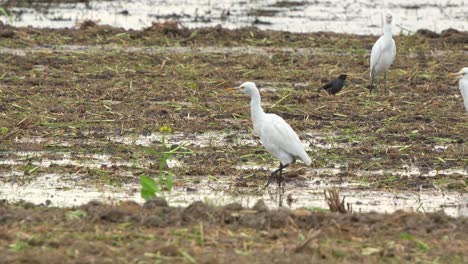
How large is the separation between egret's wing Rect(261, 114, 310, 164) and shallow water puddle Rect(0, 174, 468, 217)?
0.36 metres

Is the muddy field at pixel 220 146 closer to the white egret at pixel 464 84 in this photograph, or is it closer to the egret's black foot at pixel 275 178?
the egret's black foot at pixel 275 178

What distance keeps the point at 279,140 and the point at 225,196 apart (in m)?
0.97

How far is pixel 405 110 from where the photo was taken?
14875mm

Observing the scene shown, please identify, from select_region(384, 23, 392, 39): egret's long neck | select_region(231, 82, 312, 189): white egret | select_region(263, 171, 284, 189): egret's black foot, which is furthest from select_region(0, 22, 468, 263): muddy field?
select_region(384, 23, 392, 39): egret's long neck

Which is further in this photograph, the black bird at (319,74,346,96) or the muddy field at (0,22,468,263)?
the black bird at (319,74,346,96)

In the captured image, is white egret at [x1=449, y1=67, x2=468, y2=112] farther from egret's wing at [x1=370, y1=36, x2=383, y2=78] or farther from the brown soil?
the brown soil

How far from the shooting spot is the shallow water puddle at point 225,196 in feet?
33.6

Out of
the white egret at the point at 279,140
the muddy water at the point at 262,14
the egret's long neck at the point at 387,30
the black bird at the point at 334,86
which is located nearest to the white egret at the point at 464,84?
the black bird at the point at 334,86

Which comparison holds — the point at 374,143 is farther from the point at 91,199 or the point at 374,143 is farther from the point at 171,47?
the point at 171,47

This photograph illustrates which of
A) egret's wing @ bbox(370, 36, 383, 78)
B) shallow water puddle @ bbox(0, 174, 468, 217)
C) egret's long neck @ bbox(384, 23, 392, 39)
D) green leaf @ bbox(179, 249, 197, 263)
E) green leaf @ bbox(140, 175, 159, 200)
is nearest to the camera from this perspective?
green leaf @ bbox(179, 249, 197, 263)

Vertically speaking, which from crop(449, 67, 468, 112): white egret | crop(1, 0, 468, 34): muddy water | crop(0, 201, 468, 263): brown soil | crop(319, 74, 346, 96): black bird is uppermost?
crop(1, 0, 468, 34): muddy water

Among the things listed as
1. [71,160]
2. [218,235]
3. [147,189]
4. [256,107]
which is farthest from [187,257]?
[71,160]

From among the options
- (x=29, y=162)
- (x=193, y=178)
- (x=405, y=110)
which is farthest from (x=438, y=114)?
(x=29, y=162)

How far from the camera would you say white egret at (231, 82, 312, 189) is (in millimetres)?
11102
